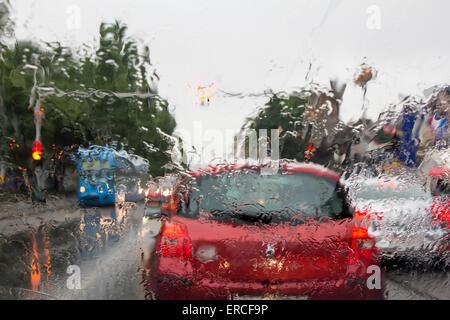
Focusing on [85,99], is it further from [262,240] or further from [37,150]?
[262,240]

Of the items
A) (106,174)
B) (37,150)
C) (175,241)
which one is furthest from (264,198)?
(37,150)

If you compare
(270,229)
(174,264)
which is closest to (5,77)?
(174,264)

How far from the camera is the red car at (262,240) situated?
3.61 ft

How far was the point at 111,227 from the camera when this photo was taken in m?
1.20

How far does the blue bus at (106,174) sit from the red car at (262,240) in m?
0.23

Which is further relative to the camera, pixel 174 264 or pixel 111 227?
pixel 111 227

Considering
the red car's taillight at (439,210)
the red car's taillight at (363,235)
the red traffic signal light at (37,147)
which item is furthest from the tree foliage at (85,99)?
the red car's taillight at (439,210)

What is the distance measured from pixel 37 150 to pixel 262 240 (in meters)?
1.19

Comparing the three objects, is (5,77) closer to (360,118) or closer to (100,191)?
(100,191)

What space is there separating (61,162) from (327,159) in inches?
51.9

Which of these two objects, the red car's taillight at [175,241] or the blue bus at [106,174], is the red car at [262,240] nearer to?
the red car's taillight at [175,241]

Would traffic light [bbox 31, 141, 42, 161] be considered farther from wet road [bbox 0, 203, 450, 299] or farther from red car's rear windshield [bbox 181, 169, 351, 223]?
red car's rear windshield [bbox 181, 169, 351, 223]
